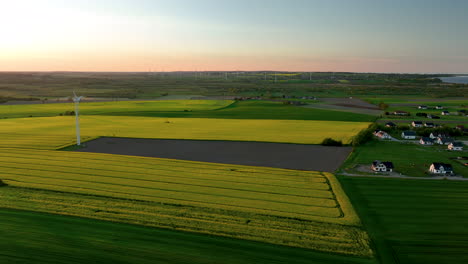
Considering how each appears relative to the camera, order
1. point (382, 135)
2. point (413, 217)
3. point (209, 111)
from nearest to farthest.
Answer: point (413, 217), point (382, 135), point (209, 111)

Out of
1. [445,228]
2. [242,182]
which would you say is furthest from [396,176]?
[242,182]

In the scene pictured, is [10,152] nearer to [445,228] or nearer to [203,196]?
[203,196]

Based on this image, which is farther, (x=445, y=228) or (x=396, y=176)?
(x=396, y=176)

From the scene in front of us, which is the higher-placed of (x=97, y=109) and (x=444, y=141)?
(x=97, y=109)

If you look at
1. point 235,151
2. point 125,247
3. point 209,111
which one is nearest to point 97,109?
point 209,111

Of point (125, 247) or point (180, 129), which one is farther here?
point (180, 129)

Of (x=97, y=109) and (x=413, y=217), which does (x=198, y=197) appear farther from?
(x=97, y=109)
